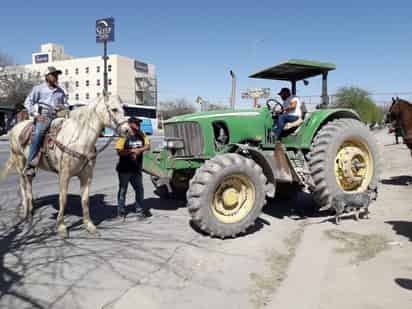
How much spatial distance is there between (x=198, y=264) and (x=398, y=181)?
8317 mm

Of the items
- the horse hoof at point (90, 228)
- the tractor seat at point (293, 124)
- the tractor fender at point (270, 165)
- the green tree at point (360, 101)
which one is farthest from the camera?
the green tree at point (360, 101)

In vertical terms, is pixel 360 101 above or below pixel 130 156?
above

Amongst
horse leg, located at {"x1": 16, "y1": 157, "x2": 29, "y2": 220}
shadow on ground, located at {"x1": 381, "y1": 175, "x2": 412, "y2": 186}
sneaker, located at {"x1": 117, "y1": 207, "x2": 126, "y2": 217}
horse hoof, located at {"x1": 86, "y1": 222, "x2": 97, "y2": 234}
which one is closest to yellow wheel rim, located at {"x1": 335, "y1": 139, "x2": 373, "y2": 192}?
shadow on ground, located at {"x1": 381, "y1": 175, "x2": 412, "y2": 186}

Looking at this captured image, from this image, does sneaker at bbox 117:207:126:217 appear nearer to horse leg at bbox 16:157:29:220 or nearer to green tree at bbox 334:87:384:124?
horse leg at bbox 16:157:29:220

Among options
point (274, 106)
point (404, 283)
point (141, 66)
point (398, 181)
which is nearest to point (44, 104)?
point (274, 106)

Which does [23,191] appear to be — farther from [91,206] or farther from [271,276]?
[271,276]

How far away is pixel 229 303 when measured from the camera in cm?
379

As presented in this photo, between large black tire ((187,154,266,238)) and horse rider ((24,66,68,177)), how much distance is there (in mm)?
2541

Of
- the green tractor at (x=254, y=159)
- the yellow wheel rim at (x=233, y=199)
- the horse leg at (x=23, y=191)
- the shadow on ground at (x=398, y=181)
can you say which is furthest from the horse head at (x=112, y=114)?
the shadow on ground at (x=398, y=181)

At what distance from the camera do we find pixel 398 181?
10.9m

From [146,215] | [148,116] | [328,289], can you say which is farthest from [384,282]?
[148,116]

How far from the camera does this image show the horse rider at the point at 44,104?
592cm

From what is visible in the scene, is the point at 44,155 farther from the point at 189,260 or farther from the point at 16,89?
the point at 16,89

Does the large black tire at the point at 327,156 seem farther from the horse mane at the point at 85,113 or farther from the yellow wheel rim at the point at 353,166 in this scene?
the horse mane at the point at 85,113
